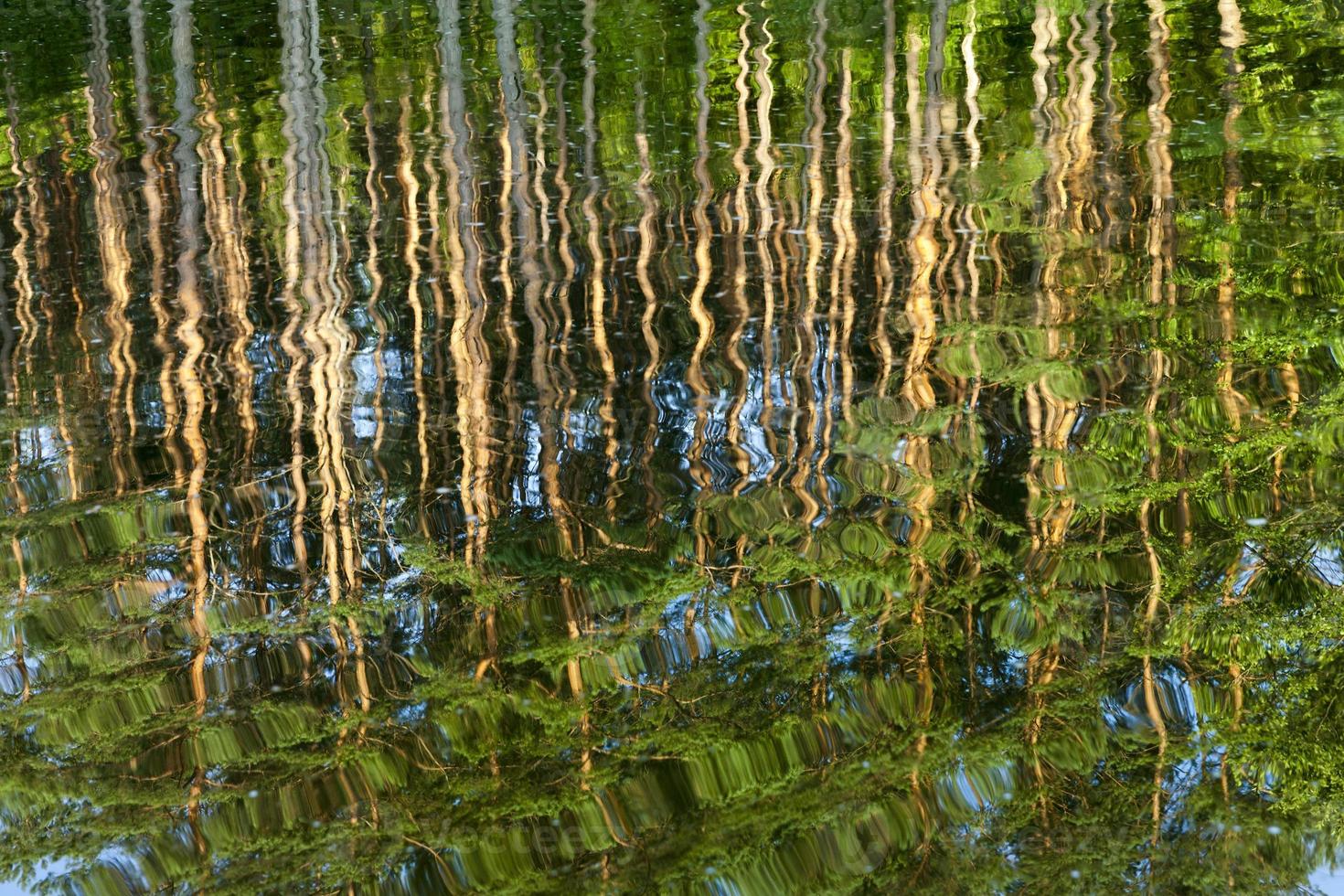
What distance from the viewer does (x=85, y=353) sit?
6.81 metres

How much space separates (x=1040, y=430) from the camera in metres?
5.04

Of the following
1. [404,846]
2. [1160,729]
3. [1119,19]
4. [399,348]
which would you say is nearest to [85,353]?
[399,348]

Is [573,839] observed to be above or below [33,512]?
below

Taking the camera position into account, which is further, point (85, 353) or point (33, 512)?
point (85, 353)

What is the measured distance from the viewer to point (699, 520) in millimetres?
4703

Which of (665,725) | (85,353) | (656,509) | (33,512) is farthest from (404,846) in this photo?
(85,353)

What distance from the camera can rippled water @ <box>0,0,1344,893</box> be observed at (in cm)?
346

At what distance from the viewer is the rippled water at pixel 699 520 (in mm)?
3459

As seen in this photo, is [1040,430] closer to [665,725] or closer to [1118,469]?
[1118,469]

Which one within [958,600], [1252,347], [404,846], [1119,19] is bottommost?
[404,846]

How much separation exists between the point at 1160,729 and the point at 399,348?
390cm

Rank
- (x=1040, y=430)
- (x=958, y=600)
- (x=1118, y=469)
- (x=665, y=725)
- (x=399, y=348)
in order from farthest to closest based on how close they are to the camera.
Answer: (x=399, y=348) < (x=1040, y=430) < (x=1118, y=469) < (x=958, y=600) < (x=665, y=725)

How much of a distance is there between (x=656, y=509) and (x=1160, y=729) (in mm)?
1812

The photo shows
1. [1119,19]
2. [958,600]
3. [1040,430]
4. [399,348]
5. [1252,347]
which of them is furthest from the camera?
[1119,19]
